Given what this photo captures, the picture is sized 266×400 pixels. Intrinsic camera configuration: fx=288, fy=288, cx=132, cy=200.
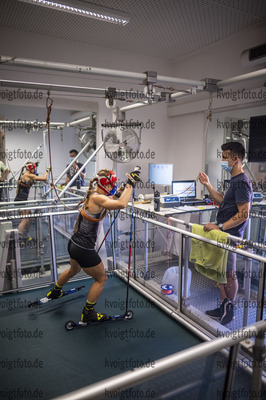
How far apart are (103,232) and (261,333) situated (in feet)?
11.8

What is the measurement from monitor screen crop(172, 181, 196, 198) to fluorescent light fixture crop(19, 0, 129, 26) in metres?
2.38

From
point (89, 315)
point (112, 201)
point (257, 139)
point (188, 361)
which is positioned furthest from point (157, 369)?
point (257, 139)

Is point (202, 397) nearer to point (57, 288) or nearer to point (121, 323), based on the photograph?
point (121, 323)

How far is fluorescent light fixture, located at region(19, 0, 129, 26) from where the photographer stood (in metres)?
3.26

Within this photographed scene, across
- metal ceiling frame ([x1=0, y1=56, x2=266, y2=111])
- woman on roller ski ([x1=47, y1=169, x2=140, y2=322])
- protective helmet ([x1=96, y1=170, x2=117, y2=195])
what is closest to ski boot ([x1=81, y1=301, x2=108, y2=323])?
woman on roller ski ([x1=47, y1=169, x2=140, y2=322])

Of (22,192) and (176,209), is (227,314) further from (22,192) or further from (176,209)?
(22,192)

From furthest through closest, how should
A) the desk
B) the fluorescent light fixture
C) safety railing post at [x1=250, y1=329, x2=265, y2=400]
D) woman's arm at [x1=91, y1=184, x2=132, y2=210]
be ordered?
1. the desk
2. the fluorescent light fixture
3. woman's arm at [x1=91, y1=184, x2=132, y2=210]
4. safety railing post at [x1=250, y1=329, x2=265, y2=400]

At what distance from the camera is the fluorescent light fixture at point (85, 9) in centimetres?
326

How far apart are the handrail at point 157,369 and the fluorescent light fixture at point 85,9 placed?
3683 millimetres

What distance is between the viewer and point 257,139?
434cm

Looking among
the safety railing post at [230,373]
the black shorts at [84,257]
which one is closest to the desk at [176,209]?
the black shorts at [84,257]

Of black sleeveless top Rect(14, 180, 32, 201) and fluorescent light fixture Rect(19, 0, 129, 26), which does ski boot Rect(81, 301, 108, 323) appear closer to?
black sleeveless top Rect(14, 180, 32, 201)

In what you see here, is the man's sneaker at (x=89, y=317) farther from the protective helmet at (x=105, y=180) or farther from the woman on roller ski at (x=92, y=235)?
the protective helmet at (x=105, y=180)

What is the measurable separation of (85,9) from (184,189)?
2757 mm
